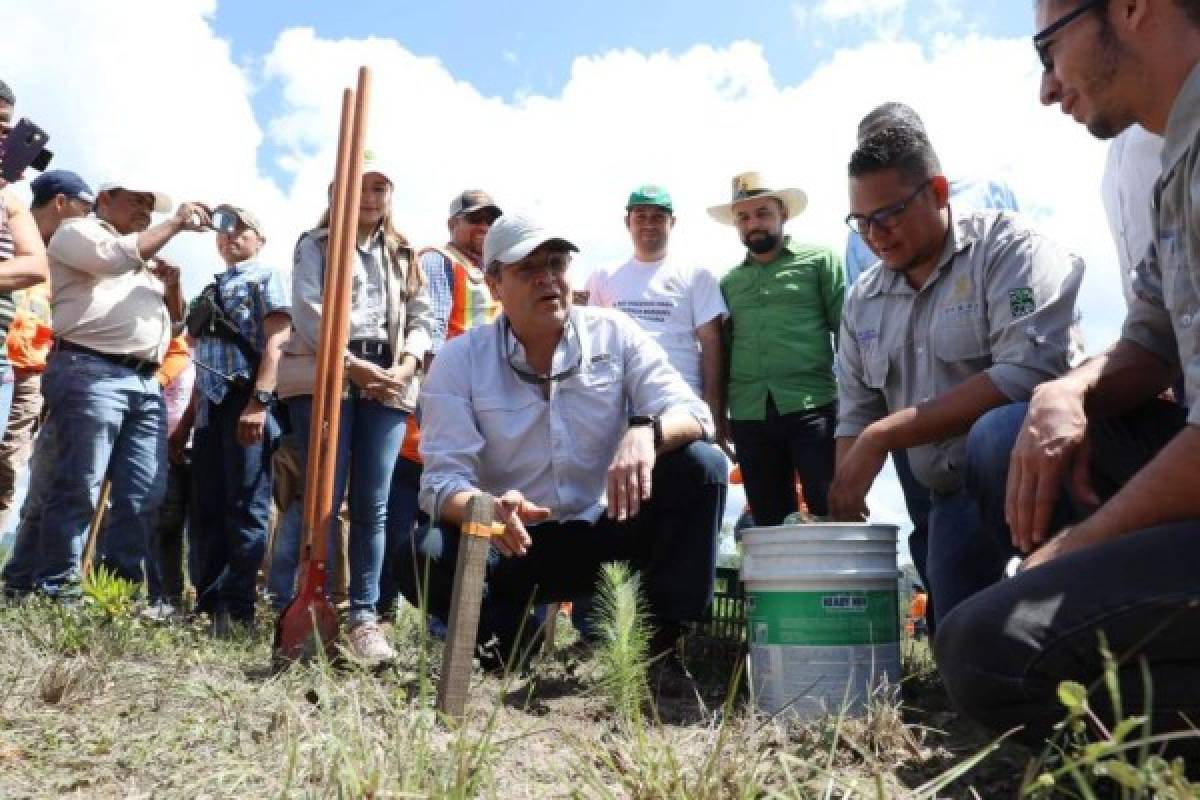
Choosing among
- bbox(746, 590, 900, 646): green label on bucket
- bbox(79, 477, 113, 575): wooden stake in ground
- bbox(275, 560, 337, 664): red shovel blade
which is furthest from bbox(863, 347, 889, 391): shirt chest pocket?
bbox(79, 477, 113, 575): wooden stake in ground

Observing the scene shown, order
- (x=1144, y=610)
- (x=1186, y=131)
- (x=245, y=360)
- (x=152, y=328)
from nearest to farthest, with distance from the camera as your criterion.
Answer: (x=1144, y=610) < (x=1186, y=131) < (x=152, y=328) < (x=245, y=360)

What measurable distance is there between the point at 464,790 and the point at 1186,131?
5.08ft

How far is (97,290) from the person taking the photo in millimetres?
4430

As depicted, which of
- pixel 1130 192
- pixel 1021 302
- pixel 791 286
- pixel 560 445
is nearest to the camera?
pixel 1021 302

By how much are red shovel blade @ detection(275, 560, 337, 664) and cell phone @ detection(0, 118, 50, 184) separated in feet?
6.50

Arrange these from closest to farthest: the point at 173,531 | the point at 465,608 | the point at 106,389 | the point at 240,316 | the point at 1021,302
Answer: the point at 465,608
the point at 1021,302
the point at 106,389
the point at 240,316
the point at 173,531

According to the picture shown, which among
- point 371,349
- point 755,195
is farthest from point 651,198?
point 371,349

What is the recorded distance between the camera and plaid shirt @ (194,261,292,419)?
4.87 metres

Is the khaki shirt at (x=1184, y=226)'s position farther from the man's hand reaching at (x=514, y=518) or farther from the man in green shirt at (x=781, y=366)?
the man in green shirt at (x=781, y=366)

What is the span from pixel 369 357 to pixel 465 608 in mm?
2089

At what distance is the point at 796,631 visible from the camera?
262 cm

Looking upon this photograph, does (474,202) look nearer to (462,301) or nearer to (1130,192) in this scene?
(462,301)

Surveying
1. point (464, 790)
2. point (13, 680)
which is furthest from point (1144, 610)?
point (13, 680)

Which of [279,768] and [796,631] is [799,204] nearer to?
[796,631]
